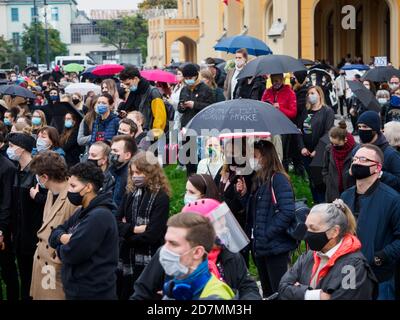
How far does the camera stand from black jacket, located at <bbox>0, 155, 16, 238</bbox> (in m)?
10.0

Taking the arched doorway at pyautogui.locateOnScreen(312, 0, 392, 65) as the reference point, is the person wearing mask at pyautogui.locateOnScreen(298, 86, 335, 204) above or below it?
below

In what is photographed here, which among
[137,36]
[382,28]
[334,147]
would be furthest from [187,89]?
[137,36]

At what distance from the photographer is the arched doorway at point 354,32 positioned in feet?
134

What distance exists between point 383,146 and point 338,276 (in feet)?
11.6

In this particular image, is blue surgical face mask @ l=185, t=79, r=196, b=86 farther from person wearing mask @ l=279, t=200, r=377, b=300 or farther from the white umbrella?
person wearing mask @ l=279, t=200, r=377, b=300

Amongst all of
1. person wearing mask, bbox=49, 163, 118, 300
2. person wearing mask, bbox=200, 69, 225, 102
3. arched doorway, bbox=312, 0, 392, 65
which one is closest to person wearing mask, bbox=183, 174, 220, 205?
person wearing mask, bbox=49, 163, 118, 300

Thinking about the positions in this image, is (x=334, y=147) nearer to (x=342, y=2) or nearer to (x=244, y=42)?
(x=244, y=42)

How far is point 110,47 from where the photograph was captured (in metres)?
132

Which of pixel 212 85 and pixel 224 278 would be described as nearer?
pixel 224 278

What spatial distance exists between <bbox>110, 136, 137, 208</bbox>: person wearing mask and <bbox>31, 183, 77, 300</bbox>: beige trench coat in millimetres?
1260

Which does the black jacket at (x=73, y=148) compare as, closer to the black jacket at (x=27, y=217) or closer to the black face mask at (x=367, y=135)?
the black jacket at (x=27, y=217)

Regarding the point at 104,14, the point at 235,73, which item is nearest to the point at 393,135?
the point at 235,73

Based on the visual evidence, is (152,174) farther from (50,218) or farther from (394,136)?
(394,136)

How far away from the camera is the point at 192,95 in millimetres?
15109
